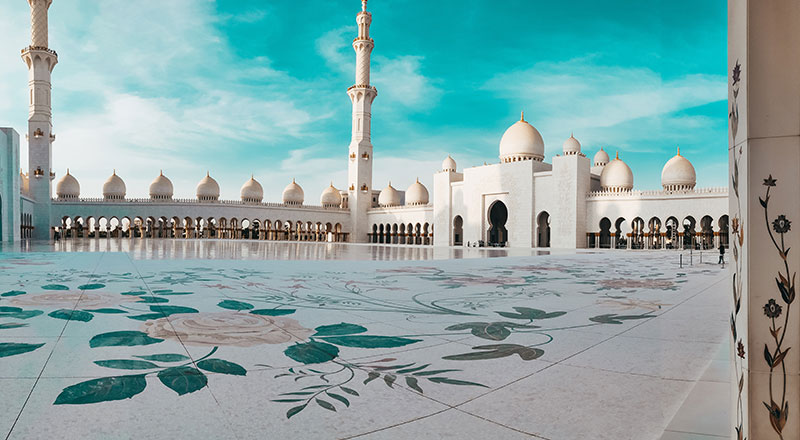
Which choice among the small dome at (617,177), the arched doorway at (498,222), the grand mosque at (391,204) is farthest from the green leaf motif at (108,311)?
the arched doorway at (498,222)

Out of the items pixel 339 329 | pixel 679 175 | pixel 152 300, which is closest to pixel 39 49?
pixel 152 300

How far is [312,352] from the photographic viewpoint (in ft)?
5.78

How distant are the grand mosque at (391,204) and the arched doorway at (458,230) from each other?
0.07 metres

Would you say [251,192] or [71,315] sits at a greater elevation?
[251,192]

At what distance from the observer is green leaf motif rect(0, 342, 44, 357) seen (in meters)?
1.69

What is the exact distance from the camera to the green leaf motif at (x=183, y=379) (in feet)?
4.44

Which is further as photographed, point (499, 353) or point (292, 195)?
point (292, 195)

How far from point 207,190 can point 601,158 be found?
25299 millimetres

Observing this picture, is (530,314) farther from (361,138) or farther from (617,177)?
(361,138)

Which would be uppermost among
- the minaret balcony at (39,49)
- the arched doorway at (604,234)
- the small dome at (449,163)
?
the minaret balcony at (39,49)

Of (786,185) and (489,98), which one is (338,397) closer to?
(786,185)

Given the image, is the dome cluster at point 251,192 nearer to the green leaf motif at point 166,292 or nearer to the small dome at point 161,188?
the small dome at point 161,188

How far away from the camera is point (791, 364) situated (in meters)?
0.88

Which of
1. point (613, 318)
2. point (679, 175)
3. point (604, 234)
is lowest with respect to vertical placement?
point (604, 234)
